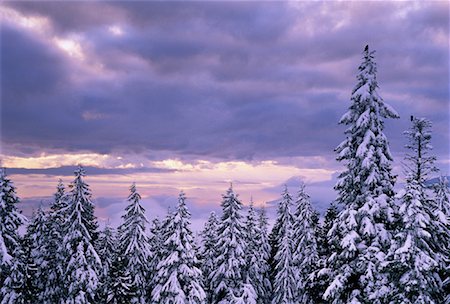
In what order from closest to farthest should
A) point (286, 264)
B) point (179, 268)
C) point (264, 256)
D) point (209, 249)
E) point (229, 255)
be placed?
1. point (179, 268)
2. point (229, 255)
3. point (286, 264)
4. point (209, 249)
5. point (264, 256)

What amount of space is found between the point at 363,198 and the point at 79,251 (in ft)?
77.8

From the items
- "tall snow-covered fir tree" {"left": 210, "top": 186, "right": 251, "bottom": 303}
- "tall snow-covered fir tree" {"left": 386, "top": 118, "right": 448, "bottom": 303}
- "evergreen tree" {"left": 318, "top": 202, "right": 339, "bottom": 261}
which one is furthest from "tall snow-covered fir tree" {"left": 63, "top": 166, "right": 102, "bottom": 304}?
"tall snow-covered fir tree" {"left": 386, "top": 118, "right": 448, "bottom": 303}

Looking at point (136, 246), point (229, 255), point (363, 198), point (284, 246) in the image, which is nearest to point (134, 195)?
point (136, 246)

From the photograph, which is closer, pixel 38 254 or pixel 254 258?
pixel 38 254

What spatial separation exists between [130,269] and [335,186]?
23.8m

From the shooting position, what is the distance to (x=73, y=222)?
33.2 m

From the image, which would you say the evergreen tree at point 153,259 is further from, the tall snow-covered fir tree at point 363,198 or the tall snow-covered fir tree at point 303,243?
the tall snow-covered fir tree at point 363,198

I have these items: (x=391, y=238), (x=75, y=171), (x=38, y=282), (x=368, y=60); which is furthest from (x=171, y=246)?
(x=368, y=60)

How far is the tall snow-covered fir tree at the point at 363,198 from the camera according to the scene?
760 inches

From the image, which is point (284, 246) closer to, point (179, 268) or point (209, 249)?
point (209, 249)

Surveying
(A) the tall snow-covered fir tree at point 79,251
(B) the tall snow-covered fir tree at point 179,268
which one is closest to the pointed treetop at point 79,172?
(A) the tall snow-covered fir tree at point 79,251

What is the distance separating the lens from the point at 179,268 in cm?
3195

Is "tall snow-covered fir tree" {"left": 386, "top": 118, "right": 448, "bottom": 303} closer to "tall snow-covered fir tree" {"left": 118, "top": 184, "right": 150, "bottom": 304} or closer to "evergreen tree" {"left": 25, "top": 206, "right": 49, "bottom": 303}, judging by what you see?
"tall snow-covered fir tree" {"left": 118, "top": 184, "right": 150, "bottom": 304}

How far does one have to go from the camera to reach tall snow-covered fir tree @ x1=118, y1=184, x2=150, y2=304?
3706cm
